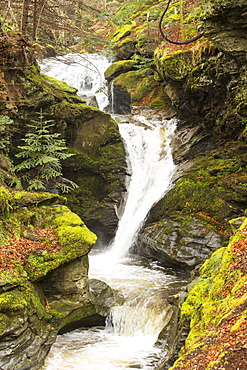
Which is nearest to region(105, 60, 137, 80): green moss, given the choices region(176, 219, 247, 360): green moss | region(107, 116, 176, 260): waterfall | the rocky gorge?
the rocky gorge

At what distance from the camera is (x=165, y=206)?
11.6 metres

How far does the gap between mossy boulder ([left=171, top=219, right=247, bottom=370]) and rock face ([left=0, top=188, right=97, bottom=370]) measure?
277cm

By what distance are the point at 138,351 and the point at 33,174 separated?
25.5ft

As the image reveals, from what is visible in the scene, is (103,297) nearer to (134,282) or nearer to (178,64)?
(134,282)

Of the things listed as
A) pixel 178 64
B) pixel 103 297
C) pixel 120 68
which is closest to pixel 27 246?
pixel 103 297

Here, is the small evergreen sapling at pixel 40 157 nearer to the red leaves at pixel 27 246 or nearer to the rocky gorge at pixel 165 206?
the rocky gorge at pixel 165 206

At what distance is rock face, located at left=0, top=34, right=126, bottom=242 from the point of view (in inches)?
457

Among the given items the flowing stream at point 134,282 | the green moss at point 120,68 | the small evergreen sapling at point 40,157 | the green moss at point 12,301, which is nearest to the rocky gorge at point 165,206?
the green moss at point 12,301

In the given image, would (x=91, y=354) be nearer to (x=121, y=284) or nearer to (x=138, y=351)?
(x=138, y=351)

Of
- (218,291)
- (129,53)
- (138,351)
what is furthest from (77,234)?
(129,53)

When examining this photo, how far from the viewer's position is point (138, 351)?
20.1 feet

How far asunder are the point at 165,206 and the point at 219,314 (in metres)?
7.88

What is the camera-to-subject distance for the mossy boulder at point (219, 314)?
9.11 ft

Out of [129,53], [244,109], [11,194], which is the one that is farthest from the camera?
[129,53]
